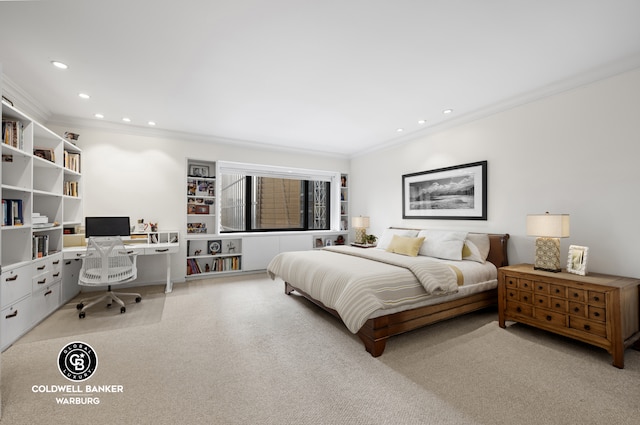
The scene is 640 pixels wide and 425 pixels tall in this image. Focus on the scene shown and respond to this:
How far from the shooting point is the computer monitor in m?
3.78

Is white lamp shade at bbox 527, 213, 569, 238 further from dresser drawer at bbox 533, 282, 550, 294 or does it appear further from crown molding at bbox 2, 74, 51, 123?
crown molding at bbox 2, 74, 51, 123

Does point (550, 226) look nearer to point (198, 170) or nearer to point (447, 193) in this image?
point (447, 193)

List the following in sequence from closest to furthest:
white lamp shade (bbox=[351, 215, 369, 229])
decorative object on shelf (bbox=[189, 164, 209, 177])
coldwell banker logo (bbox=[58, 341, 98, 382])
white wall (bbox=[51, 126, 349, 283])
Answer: coldwell banker logo (bbox=[58, 341, 98, 382]) < white wall (bbox=[51, 126, 349, 283]) < decorative object on shelf (bbox=[189, 164, 209, 177]) < white lamp shade (bbox=[351, 215, 369, 229])

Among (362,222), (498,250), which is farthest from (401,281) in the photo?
(362,222)

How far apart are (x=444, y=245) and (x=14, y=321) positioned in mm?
4572

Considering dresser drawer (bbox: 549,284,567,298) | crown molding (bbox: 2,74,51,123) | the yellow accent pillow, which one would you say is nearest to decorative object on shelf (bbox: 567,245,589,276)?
dresser drawer (bbox: 549,284,567,298)

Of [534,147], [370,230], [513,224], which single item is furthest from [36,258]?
[534,147]

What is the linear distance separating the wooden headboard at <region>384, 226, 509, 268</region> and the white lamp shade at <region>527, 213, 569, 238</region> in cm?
63

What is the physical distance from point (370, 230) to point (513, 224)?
267 centimetres

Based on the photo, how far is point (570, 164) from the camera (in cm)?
298

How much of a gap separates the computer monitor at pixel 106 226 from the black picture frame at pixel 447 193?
4376 millimetres

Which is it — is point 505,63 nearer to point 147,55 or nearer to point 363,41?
point 363,41

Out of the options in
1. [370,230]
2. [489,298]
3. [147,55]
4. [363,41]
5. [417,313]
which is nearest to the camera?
[363,41]

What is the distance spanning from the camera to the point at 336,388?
190 cm
